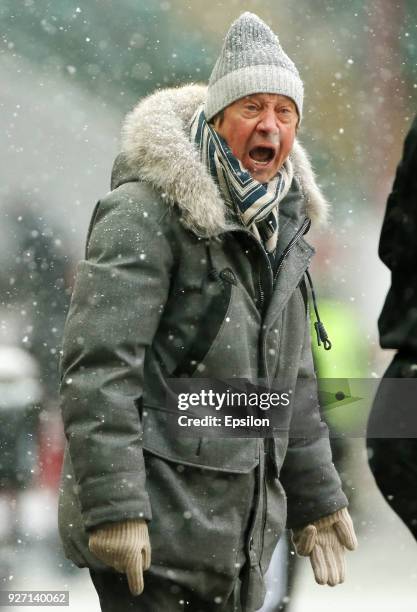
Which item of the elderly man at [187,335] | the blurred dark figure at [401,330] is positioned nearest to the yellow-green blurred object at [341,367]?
the elderly man at [187,335]

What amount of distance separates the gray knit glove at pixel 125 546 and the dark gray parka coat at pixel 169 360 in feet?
0.09

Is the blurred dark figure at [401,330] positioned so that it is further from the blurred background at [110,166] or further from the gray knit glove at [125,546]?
the blurred background at [110,166]

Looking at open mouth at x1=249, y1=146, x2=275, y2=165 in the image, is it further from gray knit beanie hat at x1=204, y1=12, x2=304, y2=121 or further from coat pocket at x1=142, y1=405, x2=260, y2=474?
coat pocket at x1=142, y1=405, x2=260, y2=474

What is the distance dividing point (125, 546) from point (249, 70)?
1.14 metres

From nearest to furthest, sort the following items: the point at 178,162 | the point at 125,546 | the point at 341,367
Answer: the point at 125,546, the point at 178,162, the point at 341,367

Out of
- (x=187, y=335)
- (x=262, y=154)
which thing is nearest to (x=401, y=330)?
(x=187, y=335)

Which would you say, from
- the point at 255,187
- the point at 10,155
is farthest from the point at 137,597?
the point at 10,155

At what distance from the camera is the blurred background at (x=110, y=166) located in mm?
4875

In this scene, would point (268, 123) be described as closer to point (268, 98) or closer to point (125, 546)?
point (268, 98)

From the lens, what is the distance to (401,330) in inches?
103

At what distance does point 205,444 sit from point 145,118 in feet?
2.64

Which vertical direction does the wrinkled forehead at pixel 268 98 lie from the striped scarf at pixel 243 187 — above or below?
above

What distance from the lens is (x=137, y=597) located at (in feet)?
9.77

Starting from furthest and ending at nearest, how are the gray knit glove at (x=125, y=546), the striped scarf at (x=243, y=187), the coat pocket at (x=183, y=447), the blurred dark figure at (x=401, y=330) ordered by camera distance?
1. the striped scarf at (x=243, y=187)
2. the coat pocket at (x=183, y=447)
3. the gray knit glove at (x=125, y=546)
4. the blurred dark figure at (x=401, y=330)
